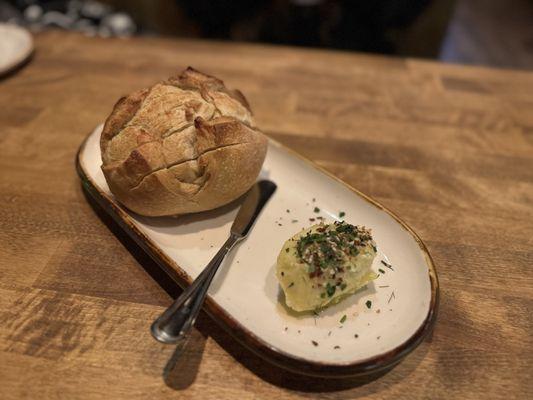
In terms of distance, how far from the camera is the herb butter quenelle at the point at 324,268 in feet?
3.75

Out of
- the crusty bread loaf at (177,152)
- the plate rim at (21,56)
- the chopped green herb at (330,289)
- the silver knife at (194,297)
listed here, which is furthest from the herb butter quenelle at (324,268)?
the plate rim at (21,56)

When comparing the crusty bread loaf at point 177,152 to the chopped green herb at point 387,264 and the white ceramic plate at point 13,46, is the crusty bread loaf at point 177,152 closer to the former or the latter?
the chopped green herb at point 387,264

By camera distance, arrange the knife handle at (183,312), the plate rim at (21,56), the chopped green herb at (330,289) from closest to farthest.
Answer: the knife handle at (183,312)
the chopped green herb at (330,289)
the plate rim at (21,56)

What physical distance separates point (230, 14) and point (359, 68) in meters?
2.05

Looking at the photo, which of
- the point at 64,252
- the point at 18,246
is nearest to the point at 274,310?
the point at 64,252

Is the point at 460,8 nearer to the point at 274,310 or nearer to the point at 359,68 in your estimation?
the point at 359,68

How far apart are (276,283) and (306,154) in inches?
32.2

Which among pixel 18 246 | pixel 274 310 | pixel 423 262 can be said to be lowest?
pixel 18 246

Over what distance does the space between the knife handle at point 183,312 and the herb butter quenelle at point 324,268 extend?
20 centimetres

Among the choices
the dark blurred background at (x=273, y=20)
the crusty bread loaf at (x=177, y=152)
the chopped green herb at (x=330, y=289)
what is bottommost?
the dark blurred background at (x=273, y=20)

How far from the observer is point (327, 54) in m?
2.68

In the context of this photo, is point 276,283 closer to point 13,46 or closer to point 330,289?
point 330,289

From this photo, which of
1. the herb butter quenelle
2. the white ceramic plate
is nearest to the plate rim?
the white ceramic plate

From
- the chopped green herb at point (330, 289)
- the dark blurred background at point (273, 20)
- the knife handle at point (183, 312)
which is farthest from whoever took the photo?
the dark blurred background at point (273, 20)
